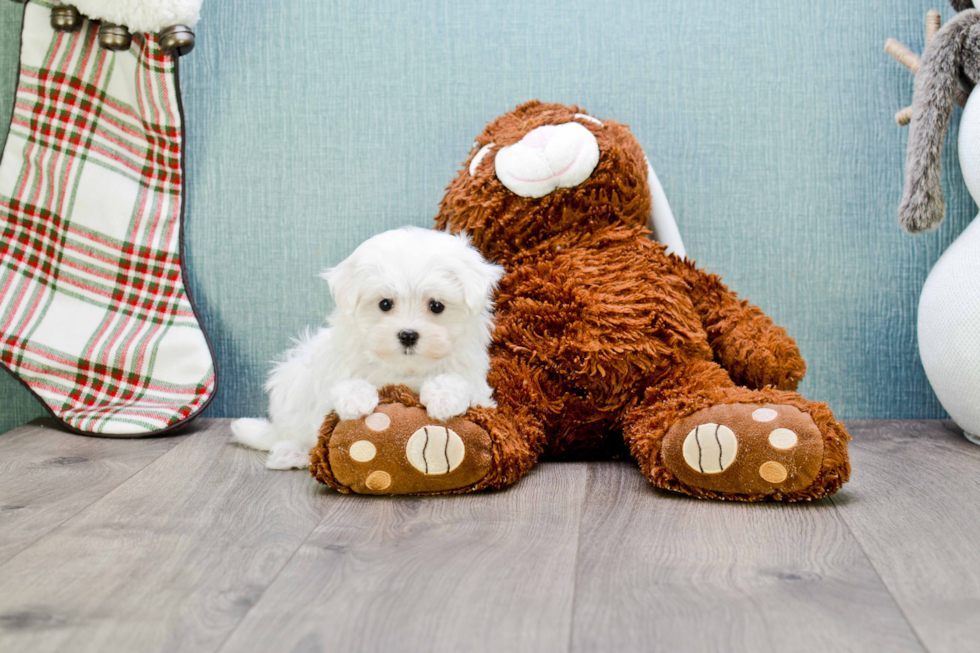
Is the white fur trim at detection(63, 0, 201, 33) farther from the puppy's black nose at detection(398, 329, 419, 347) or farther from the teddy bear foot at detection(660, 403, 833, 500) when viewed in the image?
the teddy bear foot at detection(660, 403, 833, 500)

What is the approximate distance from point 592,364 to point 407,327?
0.99ft

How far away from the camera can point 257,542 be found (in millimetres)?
974

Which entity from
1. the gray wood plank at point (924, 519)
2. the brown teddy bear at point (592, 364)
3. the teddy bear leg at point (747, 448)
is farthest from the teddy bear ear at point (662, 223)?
the gray wood plank at point (924, 519)

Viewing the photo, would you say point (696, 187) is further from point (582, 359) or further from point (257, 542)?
point (257, 542)

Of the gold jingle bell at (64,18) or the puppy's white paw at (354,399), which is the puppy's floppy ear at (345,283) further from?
the gold jingle bell at (64,18)

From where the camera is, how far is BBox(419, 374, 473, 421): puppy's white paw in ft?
3.63

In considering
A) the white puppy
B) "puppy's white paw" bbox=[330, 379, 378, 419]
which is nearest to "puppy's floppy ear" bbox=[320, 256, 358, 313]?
the white puppy

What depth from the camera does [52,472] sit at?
4.17 feet

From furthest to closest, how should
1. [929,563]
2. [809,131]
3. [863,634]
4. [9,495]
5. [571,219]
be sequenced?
[809,131], [571,219], [9,495], [929,563], [863,634]

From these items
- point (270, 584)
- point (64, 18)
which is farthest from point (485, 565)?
point (64, 18)

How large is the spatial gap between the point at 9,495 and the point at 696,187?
1.24 metres

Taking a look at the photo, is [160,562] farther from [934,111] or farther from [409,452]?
[934,111]

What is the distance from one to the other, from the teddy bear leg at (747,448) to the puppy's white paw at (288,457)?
53cm

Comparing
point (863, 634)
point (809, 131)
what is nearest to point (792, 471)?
point (863, 634)
